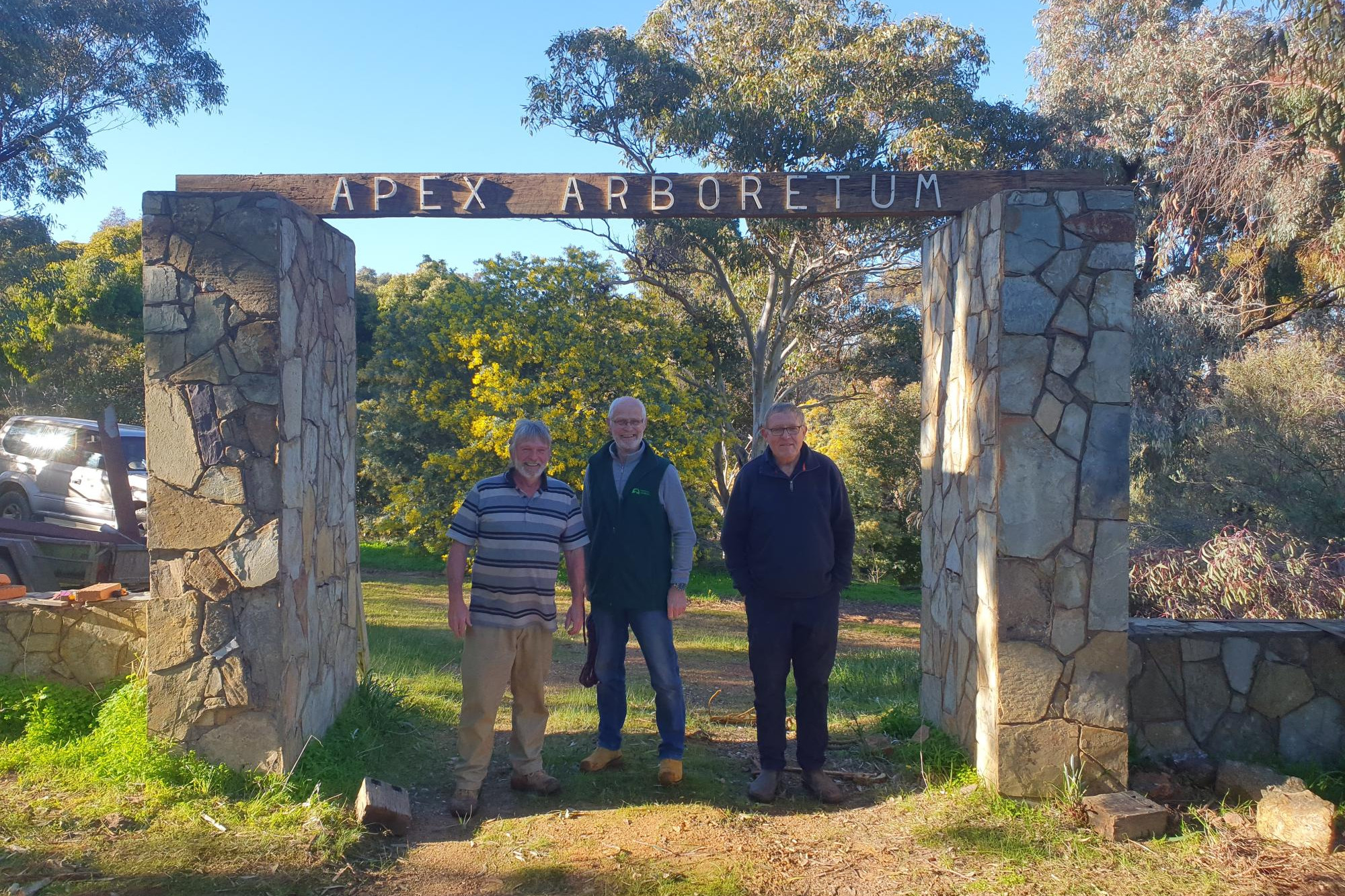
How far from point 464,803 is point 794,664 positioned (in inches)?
61.6

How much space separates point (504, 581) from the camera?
4.39 meters

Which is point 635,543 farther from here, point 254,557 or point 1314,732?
point 1314,732

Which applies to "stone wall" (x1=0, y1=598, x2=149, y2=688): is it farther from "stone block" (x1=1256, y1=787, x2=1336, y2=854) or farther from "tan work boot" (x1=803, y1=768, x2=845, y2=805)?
A: "stone block" (x1=1256, y1=787, x2=1336, y2=854)

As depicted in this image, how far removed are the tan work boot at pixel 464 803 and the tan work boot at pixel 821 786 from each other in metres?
1.49

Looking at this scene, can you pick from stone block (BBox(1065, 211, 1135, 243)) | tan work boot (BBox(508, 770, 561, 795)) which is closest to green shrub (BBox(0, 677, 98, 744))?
tan work boot (BBox(508, 770, 561, 795))

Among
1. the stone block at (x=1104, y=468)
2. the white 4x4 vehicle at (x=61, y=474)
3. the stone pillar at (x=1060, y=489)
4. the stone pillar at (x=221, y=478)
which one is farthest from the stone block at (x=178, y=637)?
the white 4x4 vehicle at (x=61, y=474)

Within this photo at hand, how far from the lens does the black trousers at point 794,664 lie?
176 inches

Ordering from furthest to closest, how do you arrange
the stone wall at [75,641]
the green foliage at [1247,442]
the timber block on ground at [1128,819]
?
the green foliage at [1247,442] < the stone wall at [75,641] < the timber block on ground at [1128,819]

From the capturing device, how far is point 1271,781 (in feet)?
14.0

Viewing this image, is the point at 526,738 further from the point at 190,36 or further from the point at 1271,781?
the point at 190,36

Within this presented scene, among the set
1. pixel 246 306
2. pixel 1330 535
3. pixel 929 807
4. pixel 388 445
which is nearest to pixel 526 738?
pixel 929 807

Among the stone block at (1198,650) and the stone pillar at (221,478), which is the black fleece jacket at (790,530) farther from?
the stone pillar at (221,478)

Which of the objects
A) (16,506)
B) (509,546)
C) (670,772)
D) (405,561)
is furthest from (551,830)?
(405,561)

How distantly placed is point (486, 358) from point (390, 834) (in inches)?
413
